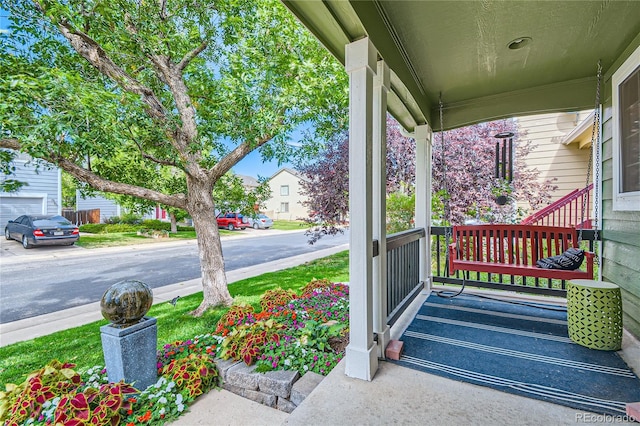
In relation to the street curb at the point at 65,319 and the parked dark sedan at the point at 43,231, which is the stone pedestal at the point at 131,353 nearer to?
the street curb at the point at 65,319

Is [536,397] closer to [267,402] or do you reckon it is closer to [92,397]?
[267,402]

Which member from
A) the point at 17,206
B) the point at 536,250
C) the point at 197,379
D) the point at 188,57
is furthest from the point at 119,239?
the point at 536,250

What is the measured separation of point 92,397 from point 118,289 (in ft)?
2.25

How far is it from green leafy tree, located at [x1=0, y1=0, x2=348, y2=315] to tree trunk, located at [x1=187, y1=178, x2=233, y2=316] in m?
0.01

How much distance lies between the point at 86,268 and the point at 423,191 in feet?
26.1

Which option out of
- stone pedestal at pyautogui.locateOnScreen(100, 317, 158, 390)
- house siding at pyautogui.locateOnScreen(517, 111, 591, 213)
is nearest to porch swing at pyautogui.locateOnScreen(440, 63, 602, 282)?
stone pedestal at pyautogui.locateOnScreen(100, 317, 158, 390)

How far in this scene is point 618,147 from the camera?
2.52 metres

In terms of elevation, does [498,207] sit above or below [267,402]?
above

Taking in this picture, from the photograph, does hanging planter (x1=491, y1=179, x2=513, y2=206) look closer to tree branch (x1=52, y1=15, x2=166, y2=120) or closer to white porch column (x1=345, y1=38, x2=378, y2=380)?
white porch column (x1=345, y1=38, x2=378, y2=380)

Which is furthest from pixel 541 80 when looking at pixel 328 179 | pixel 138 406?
pixel 138 406

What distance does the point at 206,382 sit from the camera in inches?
83.7

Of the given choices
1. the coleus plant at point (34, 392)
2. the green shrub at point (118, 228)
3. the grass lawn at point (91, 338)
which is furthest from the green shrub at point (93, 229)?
the coleus plant at point (34, 392)

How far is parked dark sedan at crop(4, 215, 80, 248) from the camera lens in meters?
9.30

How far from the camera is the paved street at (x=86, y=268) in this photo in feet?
16.3
